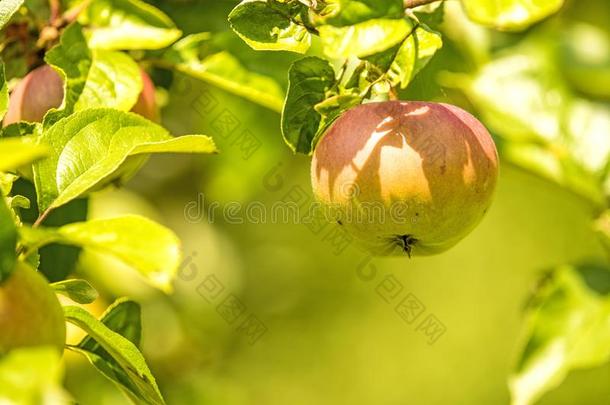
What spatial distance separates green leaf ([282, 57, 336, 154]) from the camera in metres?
1.12

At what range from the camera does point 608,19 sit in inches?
106

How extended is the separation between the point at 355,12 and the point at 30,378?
0.52 meters

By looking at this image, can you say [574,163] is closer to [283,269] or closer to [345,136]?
[345,136]

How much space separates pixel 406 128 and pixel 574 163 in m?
0.78

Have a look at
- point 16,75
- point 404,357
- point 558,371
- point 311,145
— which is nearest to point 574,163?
point 558,371

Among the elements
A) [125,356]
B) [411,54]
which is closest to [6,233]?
[125,356]

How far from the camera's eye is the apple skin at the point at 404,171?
41.5 inches

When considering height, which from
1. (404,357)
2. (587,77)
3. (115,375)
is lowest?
(404,357)

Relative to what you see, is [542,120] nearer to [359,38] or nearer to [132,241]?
[359,38]

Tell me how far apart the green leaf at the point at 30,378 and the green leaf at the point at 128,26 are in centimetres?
78

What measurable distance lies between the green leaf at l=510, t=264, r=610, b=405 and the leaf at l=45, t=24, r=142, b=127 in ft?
2.49

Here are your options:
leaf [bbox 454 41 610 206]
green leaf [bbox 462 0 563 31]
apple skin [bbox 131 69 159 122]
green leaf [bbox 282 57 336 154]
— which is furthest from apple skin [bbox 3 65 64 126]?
leaf [bbox 454 41 610 206]

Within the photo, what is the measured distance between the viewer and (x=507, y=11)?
971 mm

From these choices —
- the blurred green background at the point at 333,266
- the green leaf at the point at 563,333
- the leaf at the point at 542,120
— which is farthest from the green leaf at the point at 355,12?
the leaf at the point at 542,120
